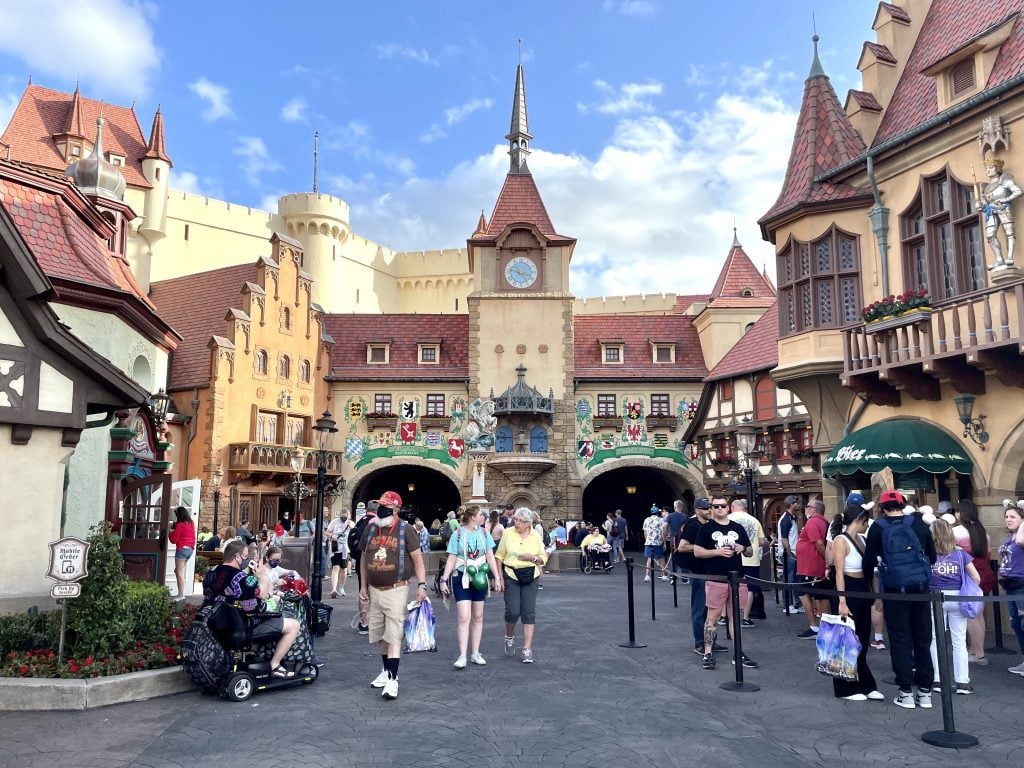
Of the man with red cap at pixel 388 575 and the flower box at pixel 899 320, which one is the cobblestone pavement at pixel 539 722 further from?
the flower box at pixel 899 320

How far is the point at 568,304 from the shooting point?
123 feet

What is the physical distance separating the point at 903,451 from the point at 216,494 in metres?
24.4

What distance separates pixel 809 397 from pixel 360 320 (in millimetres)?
27029

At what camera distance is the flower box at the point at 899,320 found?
41.9 feet

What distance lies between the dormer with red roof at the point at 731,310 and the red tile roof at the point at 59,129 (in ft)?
96.5

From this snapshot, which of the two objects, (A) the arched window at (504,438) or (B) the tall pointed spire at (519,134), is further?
(B) the tall pointed spire at (519,134)

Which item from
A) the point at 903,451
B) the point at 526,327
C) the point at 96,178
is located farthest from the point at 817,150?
the point at 526,327

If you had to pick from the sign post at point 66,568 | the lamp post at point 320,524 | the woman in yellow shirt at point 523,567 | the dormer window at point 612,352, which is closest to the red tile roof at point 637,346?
the dormer window at point 612,352

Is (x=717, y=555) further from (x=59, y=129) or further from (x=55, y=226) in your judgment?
(x=59, y=129)

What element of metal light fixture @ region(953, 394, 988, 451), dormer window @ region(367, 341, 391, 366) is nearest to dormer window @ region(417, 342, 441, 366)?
dormer window @ region(367, 341, 391, 366)

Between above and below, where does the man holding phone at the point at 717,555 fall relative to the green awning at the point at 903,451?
below

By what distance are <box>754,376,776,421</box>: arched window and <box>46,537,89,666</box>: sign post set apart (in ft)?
84.3

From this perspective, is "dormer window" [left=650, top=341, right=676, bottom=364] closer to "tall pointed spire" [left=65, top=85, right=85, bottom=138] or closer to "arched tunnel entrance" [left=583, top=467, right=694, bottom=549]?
"arched tunnel entrance" [left=583, top=467, right=694, bottom=549]

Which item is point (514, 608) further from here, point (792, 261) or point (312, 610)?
point (792, 261)
